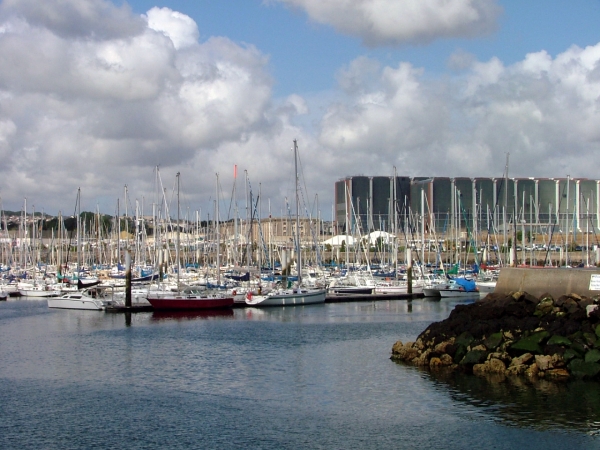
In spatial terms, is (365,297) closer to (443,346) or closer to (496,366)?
(443,346)

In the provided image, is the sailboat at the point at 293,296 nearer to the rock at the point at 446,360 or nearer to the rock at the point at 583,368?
the rock at the point at 446,360

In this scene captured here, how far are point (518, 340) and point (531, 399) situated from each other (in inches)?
213

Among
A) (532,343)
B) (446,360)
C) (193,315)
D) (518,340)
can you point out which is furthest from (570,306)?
(193,315)

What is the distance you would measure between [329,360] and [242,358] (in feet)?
13.3

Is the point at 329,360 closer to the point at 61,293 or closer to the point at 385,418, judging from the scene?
the point at 385,418

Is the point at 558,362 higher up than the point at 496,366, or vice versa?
the point at 558,362

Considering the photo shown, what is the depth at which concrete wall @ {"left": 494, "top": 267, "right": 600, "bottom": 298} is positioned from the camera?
3597 cm

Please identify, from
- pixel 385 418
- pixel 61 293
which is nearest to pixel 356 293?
pixel 61 293

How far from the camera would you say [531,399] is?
2708cm

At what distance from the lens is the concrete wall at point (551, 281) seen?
1416 inches

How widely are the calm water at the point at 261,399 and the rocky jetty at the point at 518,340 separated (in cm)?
122

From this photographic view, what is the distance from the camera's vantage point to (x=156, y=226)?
79.0 m

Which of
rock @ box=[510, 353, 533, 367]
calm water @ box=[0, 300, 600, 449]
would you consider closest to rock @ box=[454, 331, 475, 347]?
calm water @ box=[0, 300, 600, 449]

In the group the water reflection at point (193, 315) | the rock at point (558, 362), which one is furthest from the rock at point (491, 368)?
the water reflection at point (193, 315)
